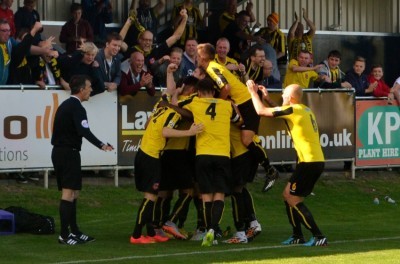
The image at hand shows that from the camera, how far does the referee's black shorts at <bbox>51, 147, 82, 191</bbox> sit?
49.3ft

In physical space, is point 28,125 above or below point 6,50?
below

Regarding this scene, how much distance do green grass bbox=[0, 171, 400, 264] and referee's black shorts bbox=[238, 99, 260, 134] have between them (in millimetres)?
1526

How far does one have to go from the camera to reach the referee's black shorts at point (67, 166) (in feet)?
49.3

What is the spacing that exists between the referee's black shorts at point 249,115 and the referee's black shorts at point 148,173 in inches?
53.3

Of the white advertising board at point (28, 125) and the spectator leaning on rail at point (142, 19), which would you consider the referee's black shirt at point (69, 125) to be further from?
the spectator leaning on rail at point (142, 19)

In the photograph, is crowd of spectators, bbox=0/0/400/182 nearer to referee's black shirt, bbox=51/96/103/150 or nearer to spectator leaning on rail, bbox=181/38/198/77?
spectator leaning on rail, bbox=181/38/198/77

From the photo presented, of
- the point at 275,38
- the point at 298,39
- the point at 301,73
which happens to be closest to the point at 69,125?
the point at 301,73

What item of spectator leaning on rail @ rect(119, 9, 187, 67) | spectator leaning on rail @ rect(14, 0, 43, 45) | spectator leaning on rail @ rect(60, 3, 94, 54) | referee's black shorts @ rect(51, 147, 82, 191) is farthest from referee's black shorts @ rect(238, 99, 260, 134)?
spectator leaning on rail @ rect(14, 0, 43, 45)

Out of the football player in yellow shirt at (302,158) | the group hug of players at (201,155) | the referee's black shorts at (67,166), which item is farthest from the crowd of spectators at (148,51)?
the referee's black shorts at (67,166)

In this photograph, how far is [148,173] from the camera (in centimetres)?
1535

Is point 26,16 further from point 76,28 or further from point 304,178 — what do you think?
point 304,178

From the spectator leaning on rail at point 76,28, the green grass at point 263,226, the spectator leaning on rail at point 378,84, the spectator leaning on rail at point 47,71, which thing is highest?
the spectator leaning on rail at point 76,28

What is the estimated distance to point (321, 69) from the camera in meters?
23.4

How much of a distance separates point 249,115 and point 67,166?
2.61 m
